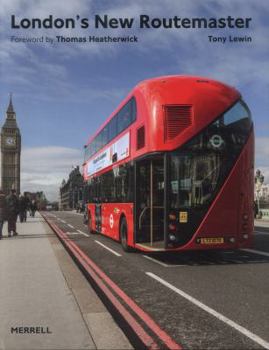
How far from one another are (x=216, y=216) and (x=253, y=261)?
1.51 meters

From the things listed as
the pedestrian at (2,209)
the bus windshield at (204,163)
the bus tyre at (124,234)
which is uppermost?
the bus windshield at (204,163)

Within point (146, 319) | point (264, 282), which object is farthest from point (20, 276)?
point (264, 282)

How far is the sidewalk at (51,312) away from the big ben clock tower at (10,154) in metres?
167

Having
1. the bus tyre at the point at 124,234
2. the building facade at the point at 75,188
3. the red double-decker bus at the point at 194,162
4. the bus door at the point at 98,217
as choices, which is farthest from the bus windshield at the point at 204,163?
the building facade at the point at 75,188

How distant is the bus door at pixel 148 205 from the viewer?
39.6 ft

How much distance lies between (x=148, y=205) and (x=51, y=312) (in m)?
6.21

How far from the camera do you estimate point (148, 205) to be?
12.4 m

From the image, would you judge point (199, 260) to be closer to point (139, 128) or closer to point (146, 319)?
point (139, 128)

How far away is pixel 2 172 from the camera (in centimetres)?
17762

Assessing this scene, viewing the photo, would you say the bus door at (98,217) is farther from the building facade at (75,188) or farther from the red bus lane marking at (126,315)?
the building facade at (75,188)

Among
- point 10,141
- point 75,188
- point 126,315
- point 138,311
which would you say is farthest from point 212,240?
point 10,141

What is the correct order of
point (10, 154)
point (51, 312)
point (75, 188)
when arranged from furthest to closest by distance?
point (10, 154) < point (75, 188) < point (51, 312)

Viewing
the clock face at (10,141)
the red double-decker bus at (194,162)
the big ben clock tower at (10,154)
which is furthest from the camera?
the clock face at (10,141)

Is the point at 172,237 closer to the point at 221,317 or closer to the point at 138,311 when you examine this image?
the point at 138,311
